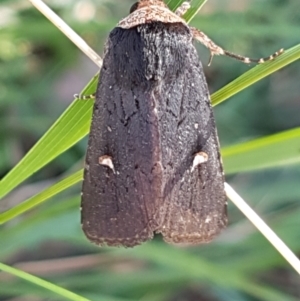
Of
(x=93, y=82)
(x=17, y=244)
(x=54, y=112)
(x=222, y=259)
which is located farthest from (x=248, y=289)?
(x=54, y=112)

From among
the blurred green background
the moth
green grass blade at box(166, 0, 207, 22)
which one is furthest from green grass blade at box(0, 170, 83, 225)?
green grass blade at box(166, 0, 207, 22)

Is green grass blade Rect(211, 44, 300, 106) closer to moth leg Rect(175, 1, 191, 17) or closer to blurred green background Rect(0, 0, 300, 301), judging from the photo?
moth leg Rect(175, 1, 191, 17)

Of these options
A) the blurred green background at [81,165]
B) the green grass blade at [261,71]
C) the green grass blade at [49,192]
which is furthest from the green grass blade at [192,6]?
the blurred green background at [81,165]

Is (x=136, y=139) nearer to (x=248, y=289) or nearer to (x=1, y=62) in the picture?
(x=248, y=289)

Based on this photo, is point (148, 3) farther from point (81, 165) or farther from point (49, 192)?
point (81, 165)

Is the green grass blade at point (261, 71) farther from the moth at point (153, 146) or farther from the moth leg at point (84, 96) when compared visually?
the moth leg at point (84, 96)

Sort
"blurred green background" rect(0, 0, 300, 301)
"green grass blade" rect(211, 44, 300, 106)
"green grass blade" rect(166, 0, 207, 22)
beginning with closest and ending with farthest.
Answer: "green grass blade" rect(211, 44, 300, 106)
"green grass blade" rect(166, 0, 207, 22)
"blurred green background" rect(0, 0, 300, 301)

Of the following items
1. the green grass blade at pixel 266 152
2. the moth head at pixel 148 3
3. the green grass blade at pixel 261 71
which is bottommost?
the green grass blade at pixel 266 152
